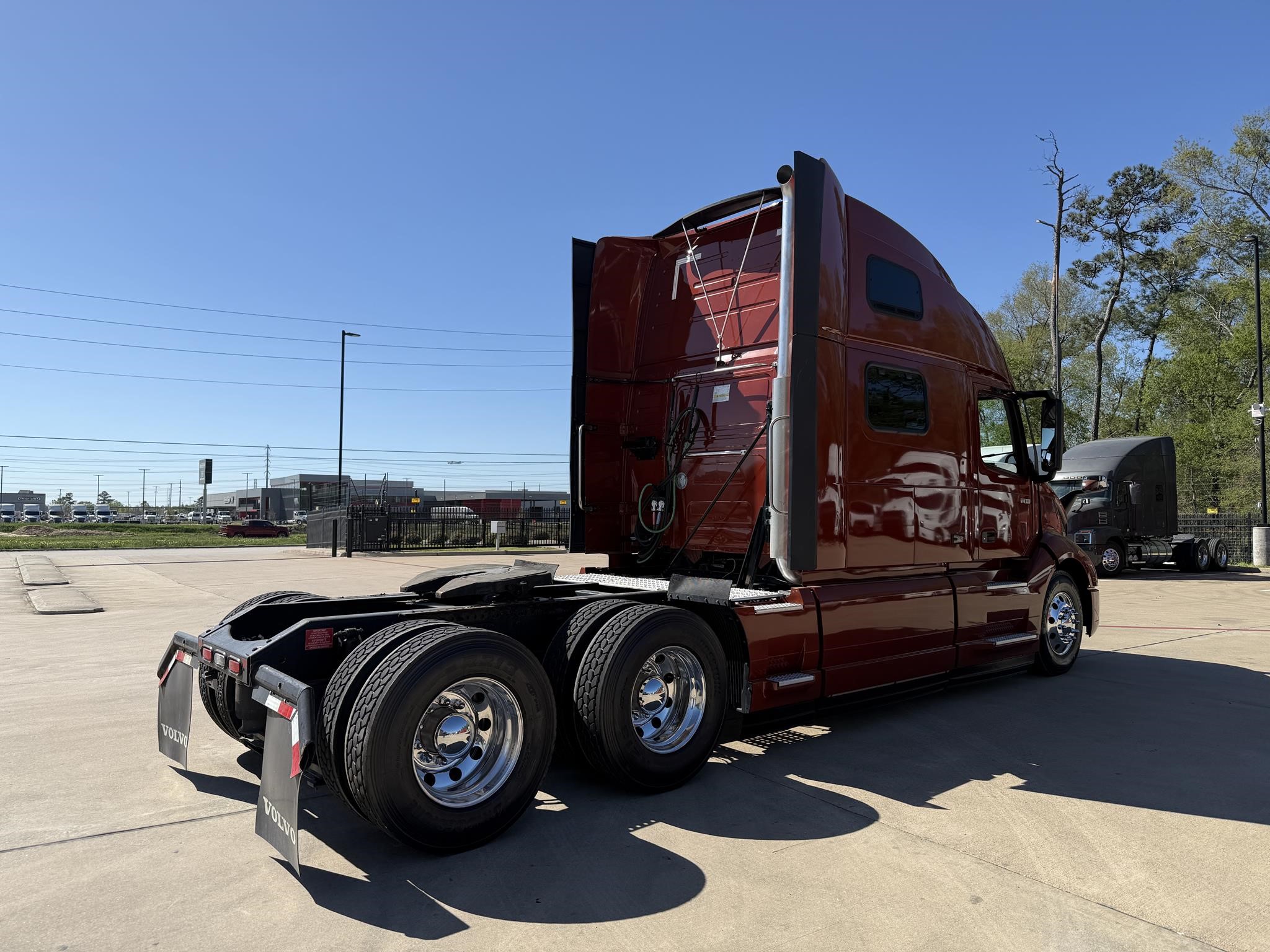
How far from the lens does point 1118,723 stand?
237 inches

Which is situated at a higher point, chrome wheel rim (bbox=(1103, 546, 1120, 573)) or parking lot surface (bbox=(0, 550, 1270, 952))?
chrome wheel rim (bbox=(1103, 546, 1120, 573))

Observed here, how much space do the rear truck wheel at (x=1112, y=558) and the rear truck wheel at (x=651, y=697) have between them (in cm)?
1776

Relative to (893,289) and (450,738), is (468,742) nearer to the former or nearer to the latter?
(450,738)

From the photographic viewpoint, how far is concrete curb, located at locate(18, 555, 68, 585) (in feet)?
55.3

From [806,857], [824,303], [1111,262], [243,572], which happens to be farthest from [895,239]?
[1111,262]

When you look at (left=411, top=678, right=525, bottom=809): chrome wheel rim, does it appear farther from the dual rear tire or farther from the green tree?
the green tree

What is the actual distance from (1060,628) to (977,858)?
481 cm

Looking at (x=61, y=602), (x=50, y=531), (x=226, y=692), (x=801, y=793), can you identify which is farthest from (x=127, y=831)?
(x=50, y=531)

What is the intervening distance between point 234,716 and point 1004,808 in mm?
4052

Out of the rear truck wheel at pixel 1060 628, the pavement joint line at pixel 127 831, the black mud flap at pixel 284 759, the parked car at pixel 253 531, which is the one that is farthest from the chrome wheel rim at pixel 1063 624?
the parked car at pixel 253 531

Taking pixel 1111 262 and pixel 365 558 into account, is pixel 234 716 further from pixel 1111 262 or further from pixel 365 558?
pixel 1111 262

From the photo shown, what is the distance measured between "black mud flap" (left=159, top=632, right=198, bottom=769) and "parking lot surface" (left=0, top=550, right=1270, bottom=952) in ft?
0.63

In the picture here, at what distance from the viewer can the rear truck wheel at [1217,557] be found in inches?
858

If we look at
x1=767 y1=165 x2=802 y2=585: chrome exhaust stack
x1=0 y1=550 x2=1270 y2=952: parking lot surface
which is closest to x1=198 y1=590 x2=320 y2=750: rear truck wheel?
x1=0 y1=550 x2=1270 y2=952: parking lot surface
